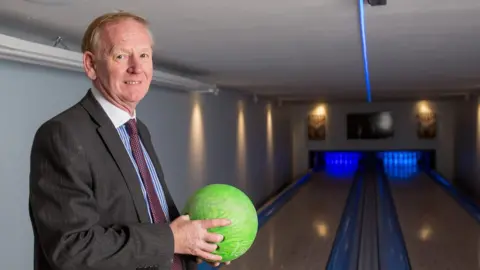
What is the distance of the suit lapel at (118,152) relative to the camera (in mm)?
1151

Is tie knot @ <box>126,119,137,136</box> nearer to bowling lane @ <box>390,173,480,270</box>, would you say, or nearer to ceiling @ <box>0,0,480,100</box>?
ceiling @ <box>0,0,480,100</box>

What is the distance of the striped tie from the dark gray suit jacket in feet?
0.17

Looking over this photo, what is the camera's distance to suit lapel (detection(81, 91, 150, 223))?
115 cm

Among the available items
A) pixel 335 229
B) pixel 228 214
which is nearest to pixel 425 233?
pixel 335 229

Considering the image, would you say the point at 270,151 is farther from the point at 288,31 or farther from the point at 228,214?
the point at 228,214

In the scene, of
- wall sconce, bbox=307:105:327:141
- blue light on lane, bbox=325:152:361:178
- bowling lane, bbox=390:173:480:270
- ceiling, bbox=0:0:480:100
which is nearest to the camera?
ceiling, bbox=0:0:480:100

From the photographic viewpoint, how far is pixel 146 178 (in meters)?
1.25

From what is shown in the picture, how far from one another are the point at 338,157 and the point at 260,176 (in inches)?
195

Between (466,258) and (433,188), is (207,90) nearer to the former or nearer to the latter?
(466,258)

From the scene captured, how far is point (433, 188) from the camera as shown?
30.7ft

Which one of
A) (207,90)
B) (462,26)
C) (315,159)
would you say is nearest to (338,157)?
(315,159)

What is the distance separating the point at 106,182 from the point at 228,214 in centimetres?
33

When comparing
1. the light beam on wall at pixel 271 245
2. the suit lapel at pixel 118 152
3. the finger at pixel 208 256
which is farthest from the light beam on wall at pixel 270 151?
the suit lapel at pixel 118 152

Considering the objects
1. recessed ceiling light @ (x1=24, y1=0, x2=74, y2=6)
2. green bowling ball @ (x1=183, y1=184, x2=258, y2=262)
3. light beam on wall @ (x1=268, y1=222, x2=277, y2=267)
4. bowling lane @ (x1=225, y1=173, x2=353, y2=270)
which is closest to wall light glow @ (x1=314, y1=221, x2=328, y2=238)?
bowling lane @ (x1=225, y1=173, x2=353, y2=270)
